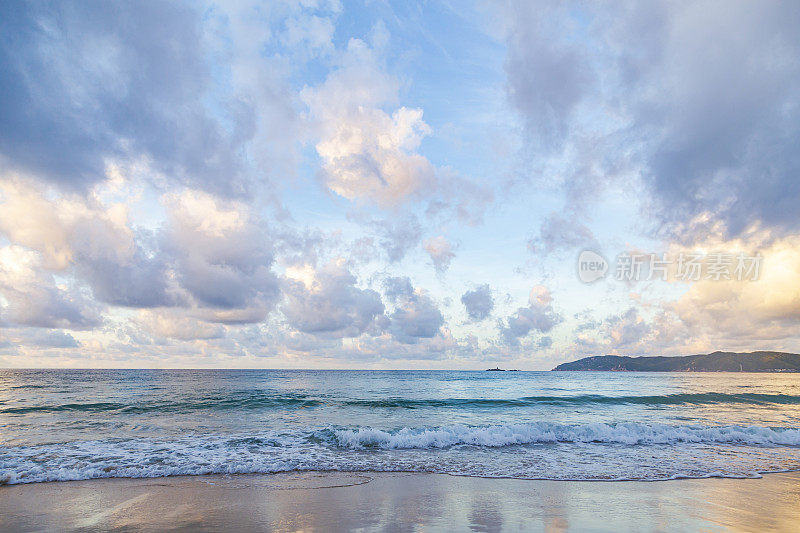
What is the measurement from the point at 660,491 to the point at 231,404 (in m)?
27.3

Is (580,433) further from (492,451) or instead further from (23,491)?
(23,491)

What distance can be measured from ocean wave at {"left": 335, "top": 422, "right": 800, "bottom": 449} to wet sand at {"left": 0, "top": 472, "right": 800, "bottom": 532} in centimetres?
495

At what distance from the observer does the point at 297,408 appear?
27.9 meters

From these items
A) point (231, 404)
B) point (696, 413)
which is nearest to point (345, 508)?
point (231, 404)

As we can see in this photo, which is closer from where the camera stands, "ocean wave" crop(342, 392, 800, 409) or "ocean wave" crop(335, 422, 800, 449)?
"ocean wave" crop(335, 422, 800, 449)

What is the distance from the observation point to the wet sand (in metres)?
7.38

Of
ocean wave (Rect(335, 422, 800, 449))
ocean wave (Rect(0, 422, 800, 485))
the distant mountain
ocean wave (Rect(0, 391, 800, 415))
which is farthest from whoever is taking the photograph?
the distant mountain

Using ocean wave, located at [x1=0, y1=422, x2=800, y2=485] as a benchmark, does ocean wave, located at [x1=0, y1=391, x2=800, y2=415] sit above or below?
below

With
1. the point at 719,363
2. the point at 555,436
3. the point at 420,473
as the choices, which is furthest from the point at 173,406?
the point at 719,363

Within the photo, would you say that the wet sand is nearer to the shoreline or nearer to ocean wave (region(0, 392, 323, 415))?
the shoreline

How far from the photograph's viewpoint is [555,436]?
700 inches

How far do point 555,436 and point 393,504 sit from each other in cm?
1180

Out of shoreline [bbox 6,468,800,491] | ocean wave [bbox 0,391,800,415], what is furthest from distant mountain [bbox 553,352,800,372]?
shoreline [bbox 6,468,800,491]

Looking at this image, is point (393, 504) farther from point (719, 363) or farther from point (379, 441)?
point (719, 363)
